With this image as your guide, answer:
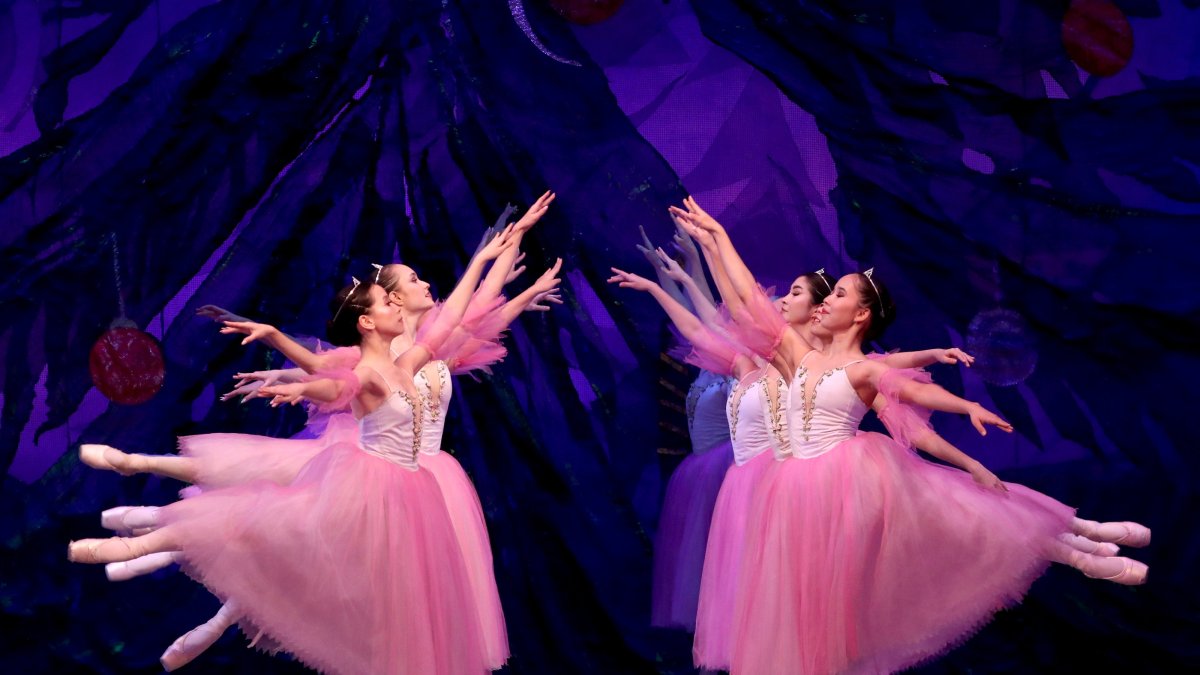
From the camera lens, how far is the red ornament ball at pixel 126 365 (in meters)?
5.00

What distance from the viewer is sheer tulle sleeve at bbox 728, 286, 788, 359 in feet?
13.8

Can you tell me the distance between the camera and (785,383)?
4.33 meters

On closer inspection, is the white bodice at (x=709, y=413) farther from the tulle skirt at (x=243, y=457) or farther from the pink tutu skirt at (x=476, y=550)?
the tulle skirt at (x=243, y=457)

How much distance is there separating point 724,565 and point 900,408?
812 mm

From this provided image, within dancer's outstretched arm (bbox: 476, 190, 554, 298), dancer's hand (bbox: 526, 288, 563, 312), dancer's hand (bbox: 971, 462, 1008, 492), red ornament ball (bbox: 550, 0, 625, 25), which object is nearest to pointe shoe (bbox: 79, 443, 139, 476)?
dancer's outstretched arm (bbox: 476, 190, 554, 298)

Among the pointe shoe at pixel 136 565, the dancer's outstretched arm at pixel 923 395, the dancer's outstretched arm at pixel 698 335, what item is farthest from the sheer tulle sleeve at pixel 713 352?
the pointe shoe at pixel 136 565

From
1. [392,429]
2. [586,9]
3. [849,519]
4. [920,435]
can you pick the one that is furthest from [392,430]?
[586,9]

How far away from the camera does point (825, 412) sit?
4.12 metres

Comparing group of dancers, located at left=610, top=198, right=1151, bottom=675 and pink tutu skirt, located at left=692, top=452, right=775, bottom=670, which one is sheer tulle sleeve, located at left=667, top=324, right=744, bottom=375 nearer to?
group of dancers, located at left=610, top=198, right=1151, bottom=675

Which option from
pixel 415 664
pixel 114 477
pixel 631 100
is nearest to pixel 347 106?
pixel 631 100

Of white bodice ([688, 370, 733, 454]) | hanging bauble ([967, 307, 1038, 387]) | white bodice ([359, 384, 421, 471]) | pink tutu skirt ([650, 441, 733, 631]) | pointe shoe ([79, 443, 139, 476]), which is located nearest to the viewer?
pointe shoe ([79, 443, 139, 476])

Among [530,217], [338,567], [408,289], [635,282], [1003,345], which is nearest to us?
[338,567]

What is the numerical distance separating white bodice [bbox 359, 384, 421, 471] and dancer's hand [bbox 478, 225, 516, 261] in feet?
2.02

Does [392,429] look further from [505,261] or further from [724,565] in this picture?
[724,565]
